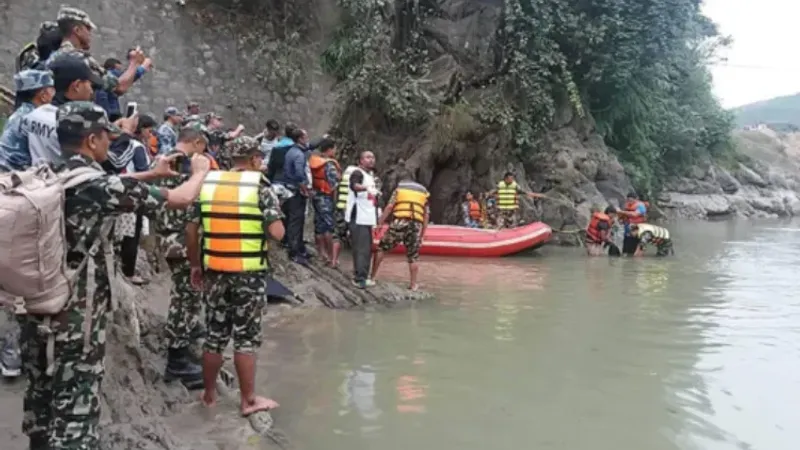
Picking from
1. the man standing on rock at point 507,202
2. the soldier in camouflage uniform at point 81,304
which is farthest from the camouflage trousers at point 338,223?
the soldier in camouflage uniform at point 81,304

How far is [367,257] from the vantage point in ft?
29.3

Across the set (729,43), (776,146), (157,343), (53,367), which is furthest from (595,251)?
(776,146)

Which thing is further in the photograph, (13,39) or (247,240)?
(13,39)

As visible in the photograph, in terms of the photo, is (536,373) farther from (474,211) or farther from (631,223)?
(474,211)

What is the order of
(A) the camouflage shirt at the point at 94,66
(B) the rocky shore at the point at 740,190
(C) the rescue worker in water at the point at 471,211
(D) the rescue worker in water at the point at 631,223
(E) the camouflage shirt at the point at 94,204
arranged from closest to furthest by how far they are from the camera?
1. (E) the camouflage shirt at the point at 94,204
2. (A) the camouflage shirt at the point at 94,66
3. (D) the rescue worker in water at the point at 631,223
4. (C) the rescue worker in water at the point at 471,211
5. (B) the rocky shore at the point at 740,190

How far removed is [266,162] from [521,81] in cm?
982

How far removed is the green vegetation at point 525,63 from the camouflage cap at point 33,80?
1121cm

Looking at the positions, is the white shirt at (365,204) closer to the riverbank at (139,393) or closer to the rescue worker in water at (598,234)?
the riverbank at (139,393)

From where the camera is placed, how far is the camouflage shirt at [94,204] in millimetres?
2926

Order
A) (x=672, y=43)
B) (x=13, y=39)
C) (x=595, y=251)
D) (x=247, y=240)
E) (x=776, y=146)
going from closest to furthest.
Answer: (x=247, y=240) < (x=13, y=39) < (x=595, y=251) < (x=672, y=43) < (x=776, y=146)

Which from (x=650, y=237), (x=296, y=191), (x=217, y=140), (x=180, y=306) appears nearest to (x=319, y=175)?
(x=296, y=191)

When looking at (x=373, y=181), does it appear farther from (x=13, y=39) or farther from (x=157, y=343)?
(x=13, y=39)

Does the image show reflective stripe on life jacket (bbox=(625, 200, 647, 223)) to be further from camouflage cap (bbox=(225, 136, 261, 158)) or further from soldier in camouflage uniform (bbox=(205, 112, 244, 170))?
camouflage cap (bbox=(225, 136, 261, 158))

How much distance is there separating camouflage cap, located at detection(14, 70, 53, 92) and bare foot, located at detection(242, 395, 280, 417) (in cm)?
222
